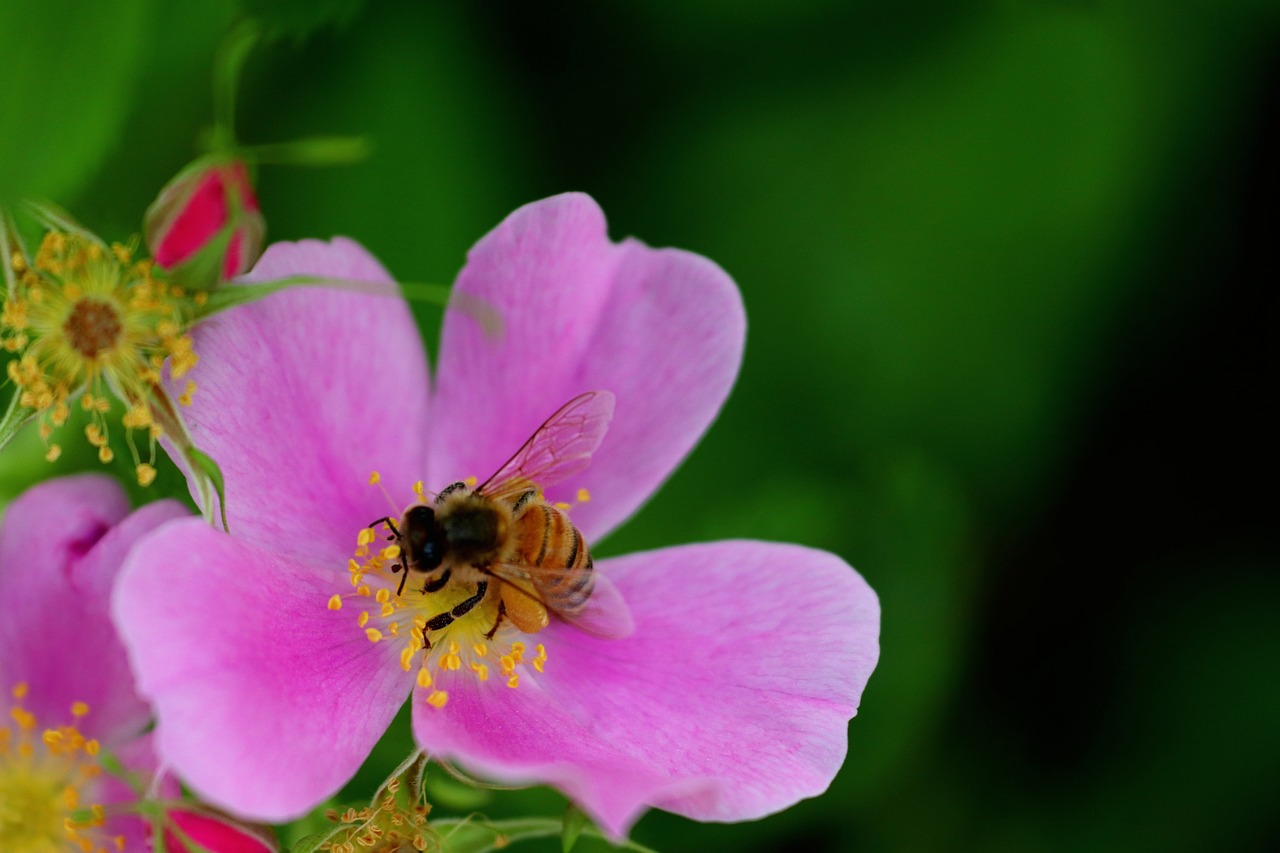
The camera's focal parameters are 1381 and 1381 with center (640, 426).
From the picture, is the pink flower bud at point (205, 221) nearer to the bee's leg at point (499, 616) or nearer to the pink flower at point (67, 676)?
the pink flower at point (67, 676)

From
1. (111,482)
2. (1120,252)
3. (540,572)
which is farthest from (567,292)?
(1120,252)

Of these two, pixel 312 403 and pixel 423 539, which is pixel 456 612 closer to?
pixel 423 539

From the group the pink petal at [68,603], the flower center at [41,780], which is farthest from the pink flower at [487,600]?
the flower center at [41,780]

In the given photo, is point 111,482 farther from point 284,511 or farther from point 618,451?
point 618,451

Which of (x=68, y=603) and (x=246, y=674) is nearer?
(x=246, y=674)

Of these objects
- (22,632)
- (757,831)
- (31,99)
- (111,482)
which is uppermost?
(31,99)

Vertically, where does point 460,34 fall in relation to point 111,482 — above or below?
above

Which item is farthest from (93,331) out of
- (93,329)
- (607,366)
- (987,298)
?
(987,298)
